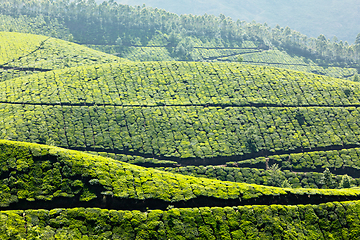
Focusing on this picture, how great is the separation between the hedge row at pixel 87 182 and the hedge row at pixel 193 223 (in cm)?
191

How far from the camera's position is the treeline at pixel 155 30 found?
137 metres

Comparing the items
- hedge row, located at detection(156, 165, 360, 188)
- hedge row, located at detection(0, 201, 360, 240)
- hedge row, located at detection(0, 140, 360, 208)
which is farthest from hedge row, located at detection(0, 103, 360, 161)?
hedge row, located at detection(0, 201, 360, 240)

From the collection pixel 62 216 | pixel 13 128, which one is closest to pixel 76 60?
pixel 13 128

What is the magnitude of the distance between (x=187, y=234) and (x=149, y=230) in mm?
3756

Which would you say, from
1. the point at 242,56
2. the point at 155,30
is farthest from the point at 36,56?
the point at 242,56

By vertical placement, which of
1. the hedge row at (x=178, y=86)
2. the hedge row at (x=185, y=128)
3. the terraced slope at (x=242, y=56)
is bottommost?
the hedge row at (x=185, y=128)

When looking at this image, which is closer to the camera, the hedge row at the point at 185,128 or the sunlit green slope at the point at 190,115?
the hedge row at the point at 185,128

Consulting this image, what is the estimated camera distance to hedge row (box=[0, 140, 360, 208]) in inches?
1141

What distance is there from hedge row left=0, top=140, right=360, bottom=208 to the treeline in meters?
104

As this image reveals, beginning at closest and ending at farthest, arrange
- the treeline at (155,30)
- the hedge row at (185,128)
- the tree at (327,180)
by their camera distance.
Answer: the tree at (327,180), the hedge row at (185,128), the treeline at (155,30)

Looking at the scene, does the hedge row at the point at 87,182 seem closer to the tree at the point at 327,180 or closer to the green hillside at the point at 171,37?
the tree at the point at 327,180

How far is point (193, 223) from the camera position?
28.8 m

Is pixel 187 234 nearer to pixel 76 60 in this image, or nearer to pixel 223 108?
pixel 223 108

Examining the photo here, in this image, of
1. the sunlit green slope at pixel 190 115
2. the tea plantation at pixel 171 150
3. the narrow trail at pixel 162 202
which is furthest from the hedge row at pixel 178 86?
the narrow trail at pixel 162 202
